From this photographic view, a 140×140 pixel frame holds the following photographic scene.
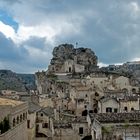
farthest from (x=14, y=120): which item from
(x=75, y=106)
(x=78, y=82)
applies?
(x=78, y=82)

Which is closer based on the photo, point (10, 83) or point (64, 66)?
point (64, 66)

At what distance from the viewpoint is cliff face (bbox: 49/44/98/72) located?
105m

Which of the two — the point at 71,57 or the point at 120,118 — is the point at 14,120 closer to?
the point at 120,118

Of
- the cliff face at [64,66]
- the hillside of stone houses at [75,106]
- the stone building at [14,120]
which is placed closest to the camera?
the hillside of stone houses at [75,106]

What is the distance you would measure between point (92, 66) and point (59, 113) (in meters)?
38.1

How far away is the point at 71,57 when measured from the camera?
4262 inches

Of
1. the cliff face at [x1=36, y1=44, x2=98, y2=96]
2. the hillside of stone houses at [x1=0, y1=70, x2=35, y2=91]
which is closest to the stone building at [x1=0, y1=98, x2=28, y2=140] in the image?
the cliff face at [x1=36, y1=44, x2=98, y2=96]

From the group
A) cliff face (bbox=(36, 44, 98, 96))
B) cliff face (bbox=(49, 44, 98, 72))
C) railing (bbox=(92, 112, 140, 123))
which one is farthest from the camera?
cliff face (bbox=(49, 44, 98, 72))

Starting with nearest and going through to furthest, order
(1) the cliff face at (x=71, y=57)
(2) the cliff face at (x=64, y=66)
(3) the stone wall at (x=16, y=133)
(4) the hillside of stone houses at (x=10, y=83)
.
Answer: (3) the stone wall at (x=16, y=133)
(2) the cliff face at (x=64, y=66)
(1) the cliff face at (x=71, y=57)
(4) the hillside of stone houses at (x=10, y=83)

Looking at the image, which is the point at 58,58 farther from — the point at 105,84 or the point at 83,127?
the point at 83,127

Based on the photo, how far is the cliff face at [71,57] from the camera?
10531 centimetres

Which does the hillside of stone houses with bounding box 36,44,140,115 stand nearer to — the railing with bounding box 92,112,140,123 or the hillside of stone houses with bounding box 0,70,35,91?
the hillside of stone houses with bounding box 0,70,35,91

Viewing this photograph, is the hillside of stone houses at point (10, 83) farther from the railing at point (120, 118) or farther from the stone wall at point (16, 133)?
the railing at point (120, 118)

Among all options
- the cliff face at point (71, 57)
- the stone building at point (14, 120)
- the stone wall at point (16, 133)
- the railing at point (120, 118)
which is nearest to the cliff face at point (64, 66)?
the cliff face at point (71, 57)
